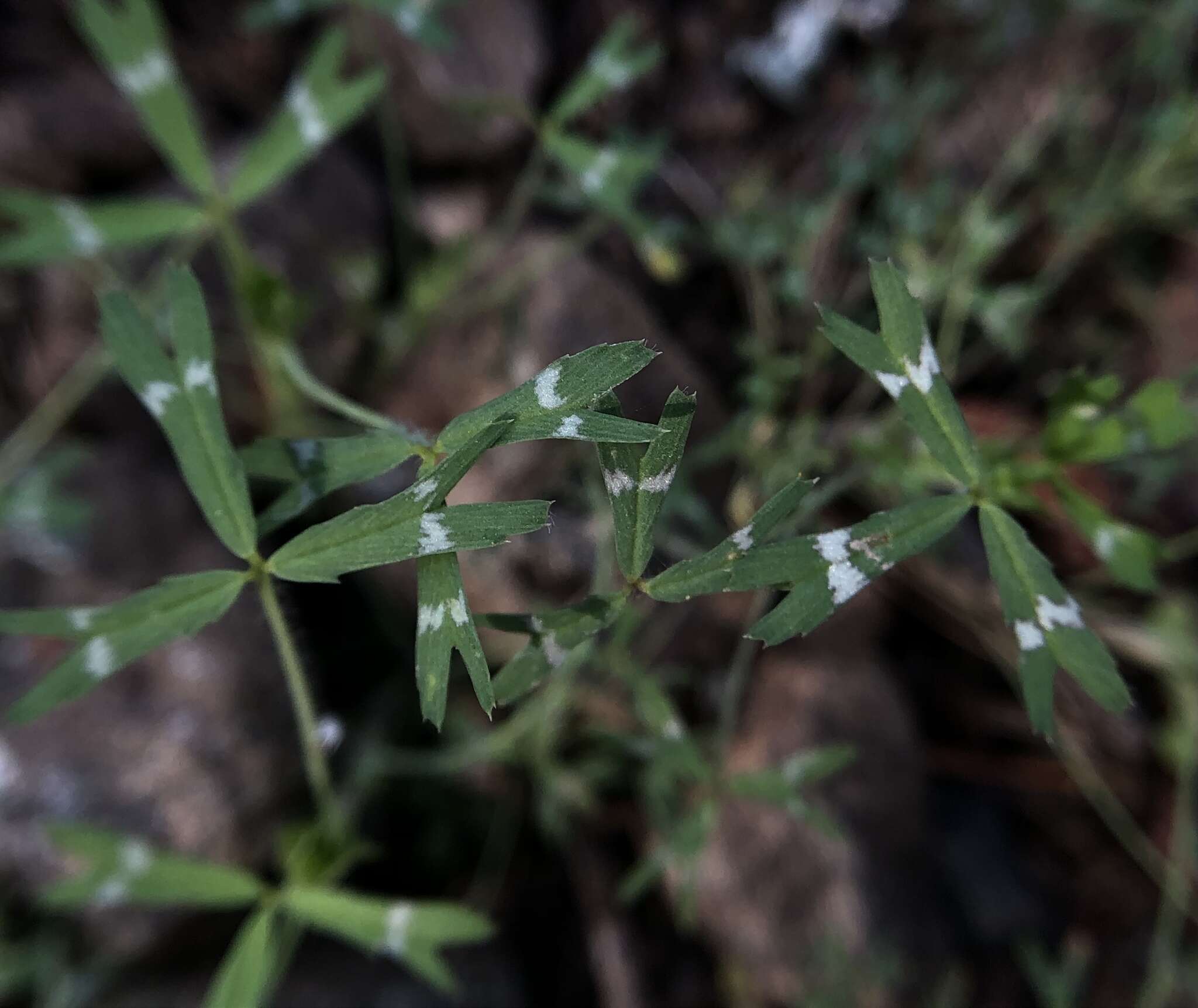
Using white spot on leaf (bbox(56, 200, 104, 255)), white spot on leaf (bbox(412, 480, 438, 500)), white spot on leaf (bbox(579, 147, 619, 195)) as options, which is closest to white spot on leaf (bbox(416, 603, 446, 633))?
white spot on leaf (bbox(412, 480, 438, 500))

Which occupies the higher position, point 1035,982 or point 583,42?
point 583,42

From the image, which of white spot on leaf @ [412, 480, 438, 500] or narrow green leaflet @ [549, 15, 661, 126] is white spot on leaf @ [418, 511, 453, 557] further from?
narrow green leaflet @ [549, 15, 661, 126]

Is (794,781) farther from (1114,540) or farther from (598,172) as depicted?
(598,172)

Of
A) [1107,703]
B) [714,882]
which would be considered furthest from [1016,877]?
[1107,703]

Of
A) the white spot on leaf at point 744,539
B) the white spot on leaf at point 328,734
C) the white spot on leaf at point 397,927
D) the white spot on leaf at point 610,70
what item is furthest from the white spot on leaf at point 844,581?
the white spot on leaf at point 610,70

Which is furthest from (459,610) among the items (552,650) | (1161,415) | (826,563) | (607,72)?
(607,72)

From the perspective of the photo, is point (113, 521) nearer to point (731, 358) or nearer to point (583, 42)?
point (731, 358)
